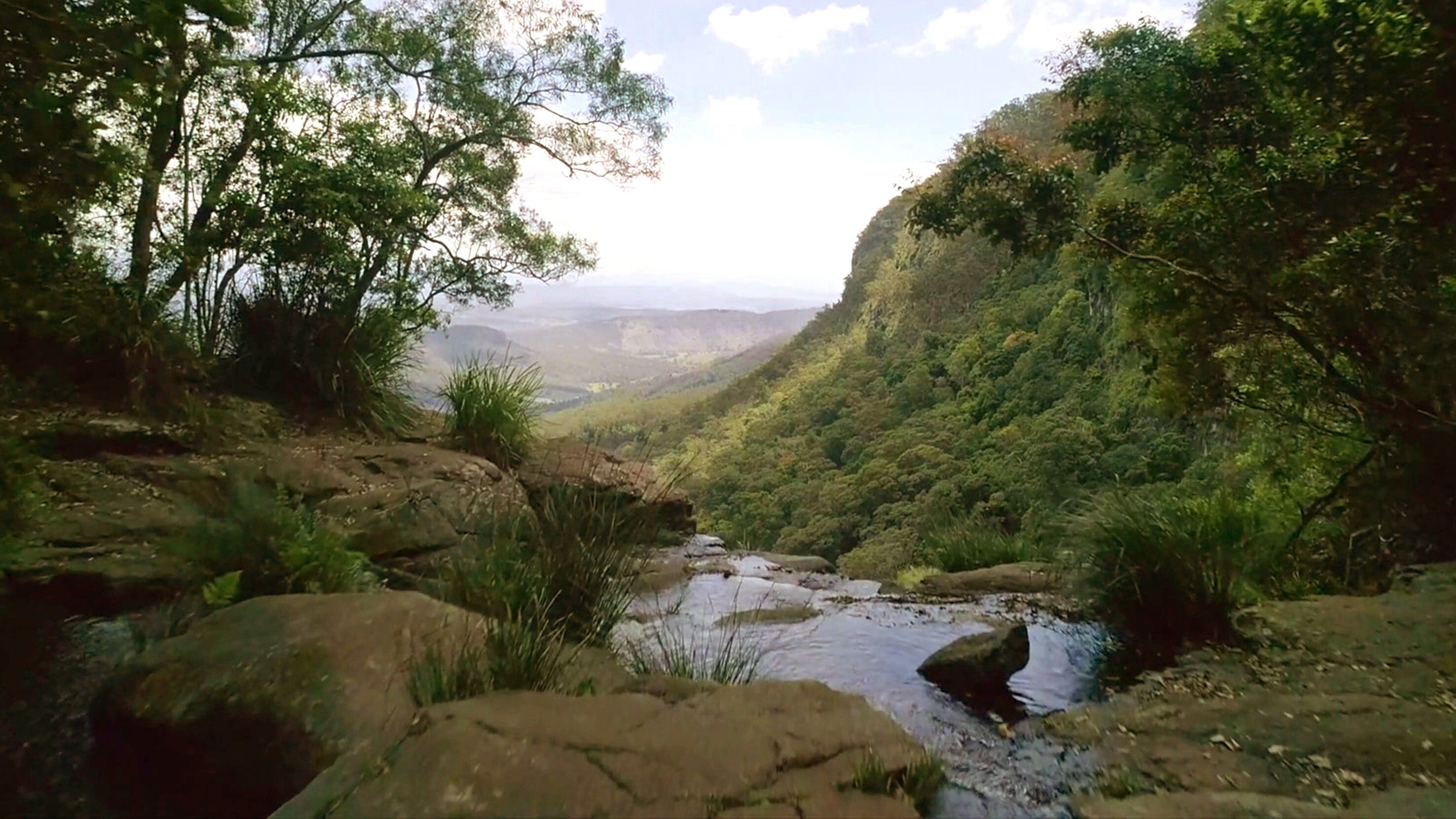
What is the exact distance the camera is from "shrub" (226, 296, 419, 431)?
6.49 metres

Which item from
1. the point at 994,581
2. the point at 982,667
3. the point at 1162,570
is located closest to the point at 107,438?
the point at 982,667

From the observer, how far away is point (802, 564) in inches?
383

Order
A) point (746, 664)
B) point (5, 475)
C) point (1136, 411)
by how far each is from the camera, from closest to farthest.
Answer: point (5, 475), point (746, 664), point (1136, 411)

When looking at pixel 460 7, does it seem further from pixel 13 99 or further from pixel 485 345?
pixel 13 99

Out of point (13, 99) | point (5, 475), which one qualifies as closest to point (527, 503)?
point (5, 475)

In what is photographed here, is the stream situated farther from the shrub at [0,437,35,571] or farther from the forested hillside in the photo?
the forested hillside

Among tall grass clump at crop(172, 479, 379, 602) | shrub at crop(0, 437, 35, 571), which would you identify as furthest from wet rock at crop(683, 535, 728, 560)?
shrub at crop(0, 437, 35, 571)

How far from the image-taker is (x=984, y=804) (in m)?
2.76

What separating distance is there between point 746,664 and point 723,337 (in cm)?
8563

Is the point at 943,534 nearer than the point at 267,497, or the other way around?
the point at 267,497

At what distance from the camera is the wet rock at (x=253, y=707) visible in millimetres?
2525

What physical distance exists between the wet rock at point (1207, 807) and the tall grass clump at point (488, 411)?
5.92 meters

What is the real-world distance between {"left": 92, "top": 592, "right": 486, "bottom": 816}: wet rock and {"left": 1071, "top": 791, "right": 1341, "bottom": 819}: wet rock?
7.13 feet

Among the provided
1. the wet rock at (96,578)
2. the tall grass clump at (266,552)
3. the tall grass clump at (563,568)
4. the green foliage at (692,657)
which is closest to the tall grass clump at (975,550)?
the green foliage at (692,657)
